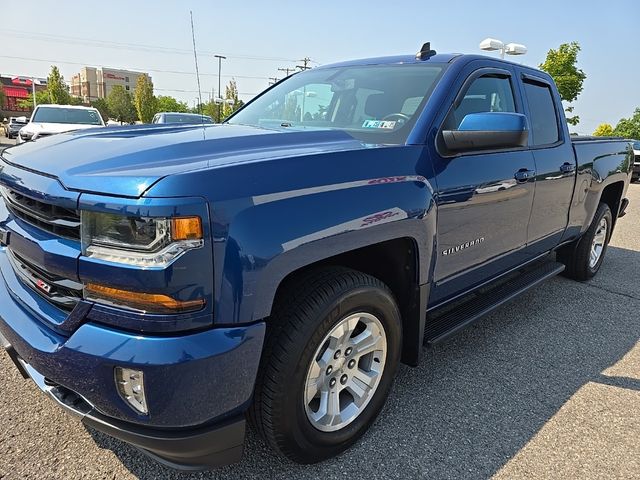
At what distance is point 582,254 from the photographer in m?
4.79

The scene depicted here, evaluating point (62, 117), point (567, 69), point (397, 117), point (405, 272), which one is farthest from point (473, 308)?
point (567, 69)

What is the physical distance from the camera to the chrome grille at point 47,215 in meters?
1.66

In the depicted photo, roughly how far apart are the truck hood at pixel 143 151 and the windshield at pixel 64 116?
11.4 m

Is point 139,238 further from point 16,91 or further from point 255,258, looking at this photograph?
point 16,91

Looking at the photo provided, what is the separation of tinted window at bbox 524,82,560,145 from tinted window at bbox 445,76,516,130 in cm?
30

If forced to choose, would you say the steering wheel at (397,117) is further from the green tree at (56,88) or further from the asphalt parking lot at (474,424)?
the green tree at (56,88)

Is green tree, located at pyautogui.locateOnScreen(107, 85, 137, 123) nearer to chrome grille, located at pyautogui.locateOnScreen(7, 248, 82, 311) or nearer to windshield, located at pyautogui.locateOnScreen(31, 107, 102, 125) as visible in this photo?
windshield, located at pyautogui.locateOnScreen(31, 107, 102, 125)

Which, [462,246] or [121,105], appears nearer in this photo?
[462,246]

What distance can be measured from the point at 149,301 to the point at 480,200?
1.88m

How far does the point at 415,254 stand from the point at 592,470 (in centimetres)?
126

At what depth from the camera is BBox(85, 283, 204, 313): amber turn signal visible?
1.53m

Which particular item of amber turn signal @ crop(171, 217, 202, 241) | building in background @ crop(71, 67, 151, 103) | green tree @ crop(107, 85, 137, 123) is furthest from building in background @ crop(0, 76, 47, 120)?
amber turn signal @ crop(171, 217, 202, 241)

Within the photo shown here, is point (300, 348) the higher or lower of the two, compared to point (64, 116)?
lower

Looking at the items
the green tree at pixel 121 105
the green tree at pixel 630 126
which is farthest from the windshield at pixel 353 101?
the green tree at pixel 630 126
